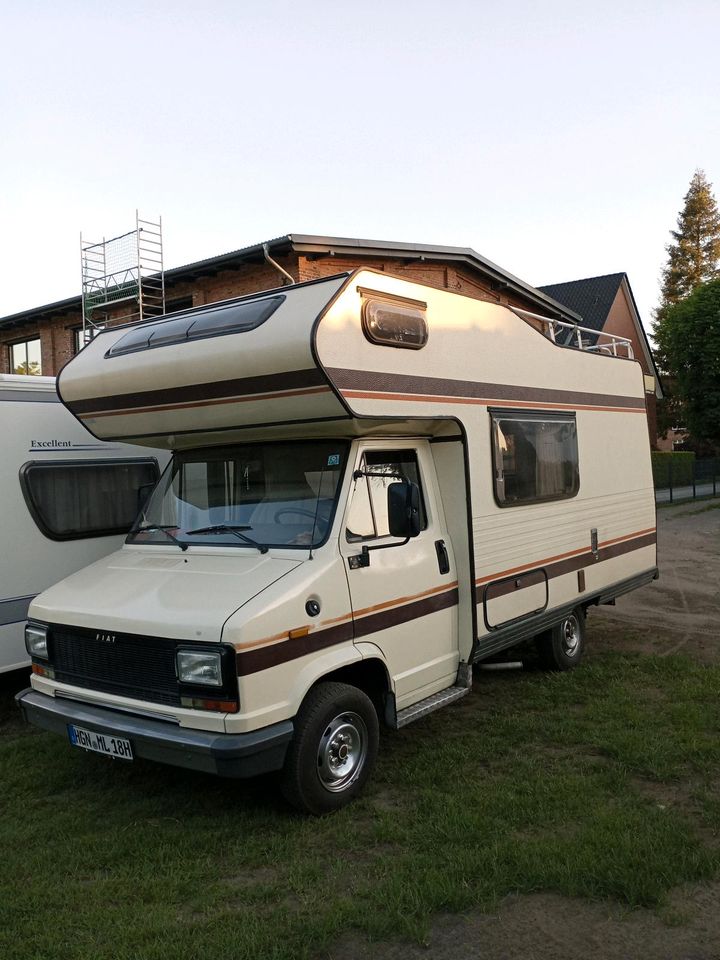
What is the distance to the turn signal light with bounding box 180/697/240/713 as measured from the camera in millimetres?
4141

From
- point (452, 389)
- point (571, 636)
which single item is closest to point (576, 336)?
point (452, 389)

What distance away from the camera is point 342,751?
4.75 metres

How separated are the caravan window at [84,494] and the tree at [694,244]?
49710 millimetres

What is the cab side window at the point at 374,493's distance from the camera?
494 cm

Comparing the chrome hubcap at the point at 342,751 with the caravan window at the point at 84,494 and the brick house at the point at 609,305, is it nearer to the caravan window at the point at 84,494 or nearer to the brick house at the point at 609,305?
the caravan window at the point at 84,494

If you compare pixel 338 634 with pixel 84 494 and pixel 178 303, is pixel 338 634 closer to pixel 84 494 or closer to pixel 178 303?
pixel 84 494

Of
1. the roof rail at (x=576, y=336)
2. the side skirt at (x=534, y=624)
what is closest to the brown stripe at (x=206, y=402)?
the side skirt at (x=534, y=624)

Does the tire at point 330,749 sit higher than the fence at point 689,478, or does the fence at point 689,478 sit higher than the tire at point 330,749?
the fence at point 689,478

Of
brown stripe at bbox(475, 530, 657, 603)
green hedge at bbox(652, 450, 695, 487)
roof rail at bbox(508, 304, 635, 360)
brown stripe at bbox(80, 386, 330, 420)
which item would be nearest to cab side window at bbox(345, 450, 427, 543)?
brown stripe at bbox(80, 386, 330, 420)

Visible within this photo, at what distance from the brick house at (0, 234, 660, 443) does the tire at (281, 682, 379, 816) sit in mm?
8335

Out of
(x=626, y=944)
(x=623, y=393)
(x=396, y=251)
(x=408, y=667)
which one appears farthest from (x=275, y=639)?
(x=396, y=251)

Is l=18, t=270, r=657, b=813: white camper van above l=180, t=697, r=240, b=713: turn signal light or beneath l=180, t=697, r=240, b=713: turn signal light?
above

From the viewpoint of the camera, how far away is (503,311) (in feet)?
20.6

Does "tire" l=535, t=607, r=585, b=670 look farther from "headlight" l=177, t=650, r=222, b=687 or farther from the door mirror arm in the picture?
"headlight" l=177, t=650, r=222, b=687
